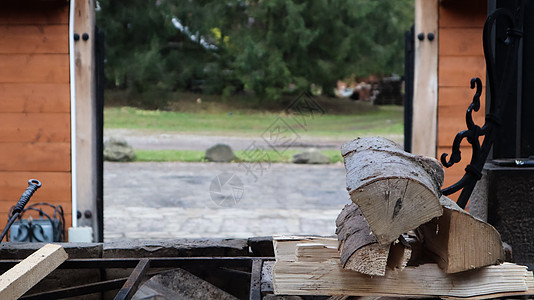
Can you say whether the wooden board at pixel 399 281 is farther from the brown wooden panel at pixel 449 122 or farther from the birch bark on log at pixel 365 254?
the brown wooden panel at pixel 449 122

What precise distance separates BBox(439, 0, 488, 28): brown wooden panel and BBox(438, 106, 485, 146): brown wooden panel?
58 cm

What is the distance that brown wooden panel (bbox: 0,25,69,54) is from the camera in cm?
426

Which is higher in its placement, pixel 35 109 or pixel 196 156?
pixel 35 109

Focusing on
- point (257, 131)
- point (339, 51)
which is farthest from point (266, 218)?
point (339, 51)

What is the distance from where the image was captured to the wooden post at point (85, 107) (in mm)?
4293

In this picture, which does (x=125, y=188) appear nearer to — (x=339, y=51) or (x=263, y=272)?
(x=263, y=272)

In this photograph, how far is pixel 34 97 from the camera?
4.29 meters

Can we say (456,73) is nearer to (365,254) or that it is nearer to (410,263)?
(410,263)

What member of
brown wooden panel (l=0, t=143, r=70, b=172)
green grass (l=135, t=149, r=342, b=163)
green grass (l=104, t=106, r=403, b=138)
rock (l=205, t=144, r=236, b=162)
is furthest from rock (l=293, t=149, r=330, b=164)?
brown wooden panel (l=0, t=143, r=70, b=172)

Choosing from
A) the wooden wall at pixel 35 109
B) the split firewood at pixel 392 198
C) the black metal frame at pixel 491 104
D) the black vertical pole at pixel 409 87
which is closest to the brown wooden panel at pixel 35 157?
the wooden wall at pixel 35 109

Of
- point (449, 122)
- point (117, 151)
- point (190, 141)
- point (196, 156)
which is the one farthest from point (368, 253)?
point (190, 141)

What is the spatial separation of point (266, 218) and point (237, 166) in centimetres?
520

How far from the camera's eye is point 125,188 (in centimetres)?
880

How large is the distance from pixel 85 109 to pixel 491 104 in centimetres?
286
